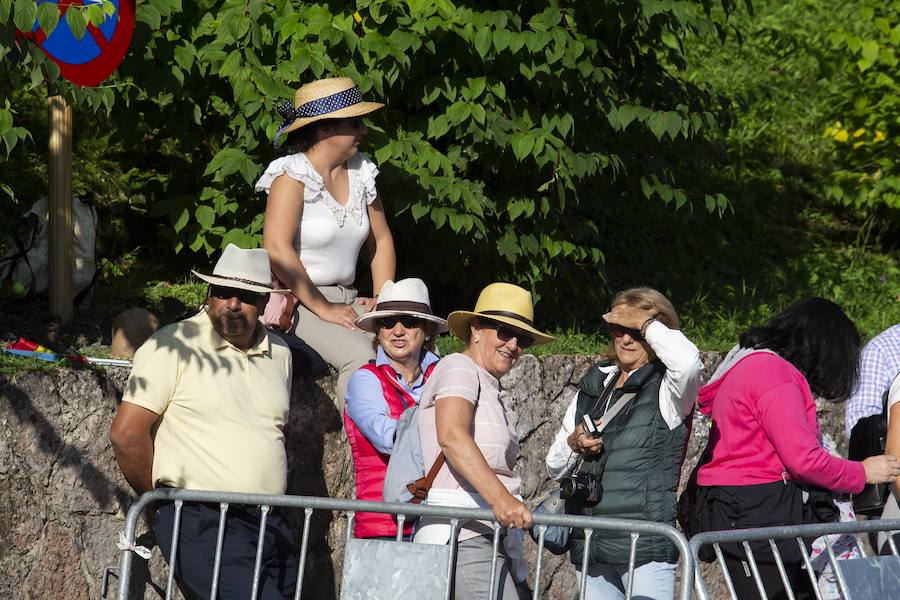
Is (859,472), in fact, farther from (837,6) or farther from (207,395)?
(837,6)

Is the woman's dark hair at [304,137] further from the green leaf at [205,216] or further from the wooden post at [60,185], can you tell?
the wooden post at [60,185]

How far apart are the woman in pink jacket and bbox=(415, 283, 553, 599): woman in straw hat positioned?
762mm

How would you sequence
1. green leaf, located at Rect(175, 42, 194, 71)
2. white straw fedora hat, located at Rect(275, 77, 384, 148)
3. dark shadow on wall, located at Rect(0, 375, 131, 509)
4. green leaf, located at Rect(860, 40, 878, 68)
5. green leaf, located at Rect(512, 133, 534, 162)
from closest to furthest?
dark shadow on wall, located at Rect(0, 375, 131, 509)
white straw fedora hat, located at Rect(275, 77, 384, 148)
green leaf, located at Rect(175, 42, 194, 71)
green leaf, located at Rect(512, 133, 534, 162)
green leaf, located at Rect(860, 40, 878, 68)

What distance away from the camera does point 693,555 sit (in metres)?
3.84

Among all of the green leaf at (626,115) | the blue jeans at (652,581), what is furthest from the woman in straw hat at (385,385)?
the green leaf at (626,115)

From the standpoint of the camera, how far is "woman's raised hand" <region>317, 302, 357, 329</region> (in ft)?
17.5

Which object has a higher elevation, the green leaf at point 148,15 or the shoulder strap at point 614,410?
the green leaf at point 148,15

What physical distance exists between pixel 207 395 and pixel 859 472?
7.68 feet

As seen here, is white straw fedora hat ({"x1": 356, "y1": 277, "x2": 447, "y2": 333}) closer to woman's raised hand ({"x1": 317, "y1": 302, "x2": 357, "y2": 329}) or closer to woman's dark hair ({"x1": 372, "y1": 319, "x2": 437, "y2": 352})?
woman's dark hair ({"x1": 372, "y1": 319, "x2": 437, "y2": 352})

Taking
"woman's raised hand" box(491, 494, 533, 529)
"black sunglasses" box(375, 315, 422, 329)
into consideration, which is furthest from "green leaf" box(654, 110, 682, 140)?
"woman's raised hand" box(491, 494, 533, 529)

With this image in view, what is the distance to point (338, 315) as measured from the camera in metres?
5.35

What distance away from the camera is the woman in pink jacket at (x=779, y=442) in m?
4.57

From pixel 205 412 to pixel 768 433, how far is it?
1975 millimetres

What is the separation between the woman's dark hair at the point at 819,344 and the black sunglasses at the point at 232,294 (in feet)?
5.98
